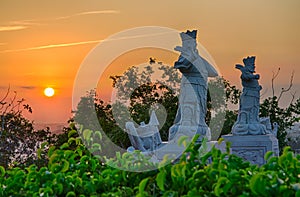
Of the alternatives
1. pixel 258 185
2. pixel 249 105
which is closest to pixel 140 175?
pixel 258 185

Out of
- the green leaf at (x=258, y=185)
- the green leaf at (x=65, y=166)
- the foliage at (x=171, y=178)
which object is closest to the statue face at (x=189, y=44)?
the foliage at (x=171, y=178)

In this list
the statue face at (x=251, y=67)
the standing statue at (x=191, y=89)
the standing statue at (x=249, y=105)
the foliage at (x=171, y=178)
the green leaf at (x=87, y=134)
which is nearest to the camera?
the foliage at (x=171, y=178)

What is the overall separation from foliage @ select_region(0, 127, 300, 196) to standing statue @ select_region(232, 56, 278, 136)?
8.13 metres

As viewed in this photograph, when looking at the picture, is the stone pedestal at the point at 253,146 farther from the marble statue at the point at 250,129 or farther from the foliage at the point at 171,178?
the foliage at the point at 171,178

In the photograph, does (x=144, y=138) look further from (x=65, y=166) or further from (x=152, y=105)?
(x=152, y=105)

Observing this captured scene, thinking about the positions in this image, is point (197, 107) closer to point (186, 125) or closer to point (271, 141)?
point (186, 125)

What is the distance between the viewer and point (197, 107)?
8.69 meters

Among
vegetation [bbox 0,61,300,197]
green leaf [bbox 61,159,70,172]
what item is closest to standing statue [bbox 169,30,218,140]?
vegetation [bbox 0,61,300,197]

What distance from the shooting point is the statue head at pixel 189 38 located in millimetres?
8703

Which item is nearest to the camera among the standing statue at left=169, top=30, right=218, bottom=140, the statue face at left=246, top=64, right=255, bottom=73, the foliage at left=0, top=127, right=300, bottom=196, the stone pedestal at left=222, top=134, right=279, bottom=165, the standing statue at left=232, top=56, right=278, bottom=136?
the foliage at left=0, top=127, right=300, bottom=196

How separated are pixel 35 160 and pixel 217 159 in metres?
8.90

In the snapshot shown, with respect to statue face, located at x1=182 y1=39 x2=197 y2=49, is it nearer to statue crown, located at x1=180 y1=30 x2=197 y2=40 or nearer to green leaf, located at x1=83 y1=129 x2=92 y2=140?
statue crown, located at x1=180 y1=30 x2=197 y2=40

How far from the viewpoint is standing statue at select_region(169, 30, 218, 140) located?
861 cm

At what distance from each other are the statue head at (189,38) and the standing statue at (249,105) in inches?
97.8
